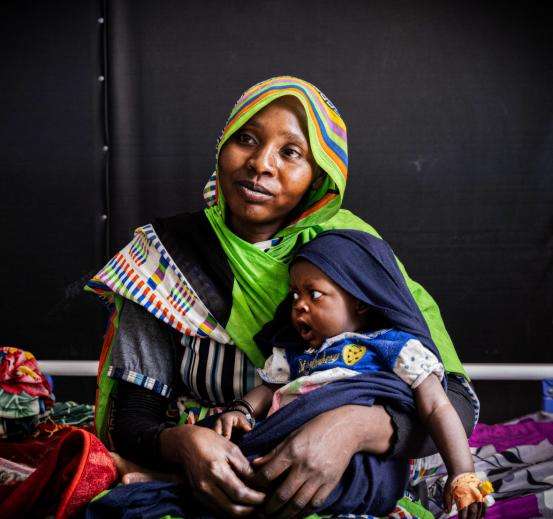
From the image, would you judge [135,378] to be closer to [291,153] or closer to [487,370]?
[291,153]

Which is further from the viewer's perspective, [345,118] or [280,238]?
[345,118]

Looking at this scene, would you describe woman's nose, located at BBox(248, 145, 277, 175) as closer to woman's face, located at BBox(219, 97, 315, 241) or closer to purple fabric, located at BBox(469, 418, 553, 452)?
woman's face, located at BBox(219, 97, 315, 241)

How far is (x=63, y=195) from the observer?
10.2 ft

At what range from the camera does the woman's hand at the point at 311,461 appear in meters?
1.50

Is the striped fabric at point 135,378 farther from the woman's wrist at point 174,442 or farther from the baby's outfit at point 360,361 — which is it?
the baby's outfit at point 360,361

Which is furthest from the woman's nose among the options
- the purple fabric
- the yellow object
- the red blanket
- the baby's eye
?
the purple fabric

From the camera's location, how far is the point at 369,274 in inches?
69.9

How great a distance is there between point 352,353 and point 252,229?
50cm

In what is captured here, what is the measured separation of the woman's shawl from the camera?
192 centimetres

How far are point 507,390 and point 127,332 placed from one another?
1.96 m

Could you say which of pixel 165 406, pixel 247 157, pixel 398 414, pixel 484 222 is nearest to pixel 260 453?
pixel 398 414

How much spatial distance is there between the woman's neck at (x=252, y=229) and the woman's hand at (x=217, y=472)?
616 mm

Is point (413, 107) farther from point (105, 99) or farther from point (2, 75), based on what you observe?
point (2, 75)

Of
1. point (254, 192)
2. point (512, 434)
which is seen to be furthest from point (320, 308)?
point (512, 434)
